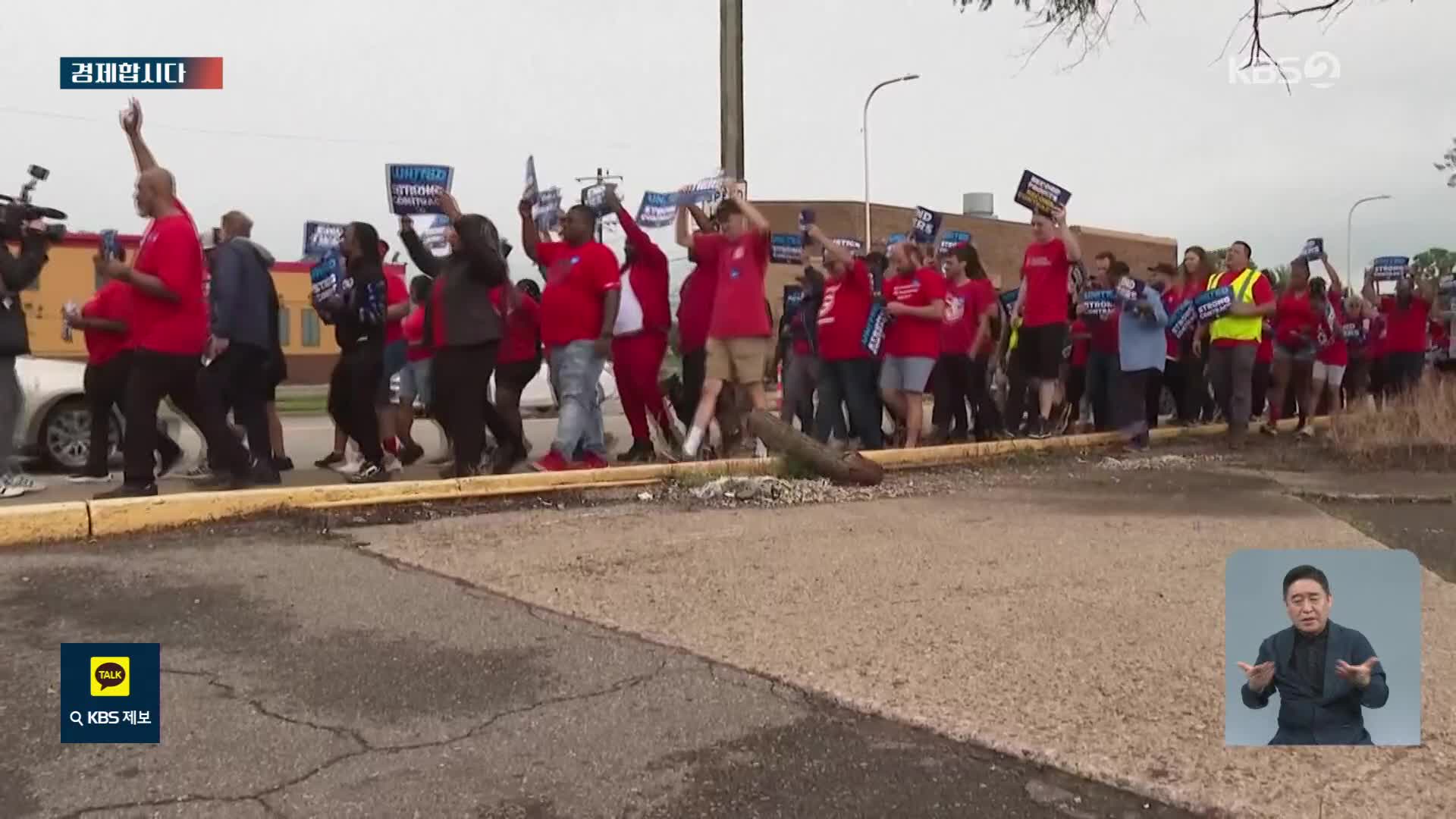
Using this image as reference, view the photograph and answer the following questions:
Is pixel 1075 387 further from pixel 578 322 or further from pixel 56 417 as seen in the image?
pixel 56 417

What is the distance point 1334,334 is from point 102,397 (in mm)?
11134

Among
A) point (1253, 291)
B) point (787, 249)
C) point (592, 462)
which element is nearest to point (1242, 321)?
point (1253, 291)

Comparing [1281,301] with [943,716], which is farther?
[1281,301]

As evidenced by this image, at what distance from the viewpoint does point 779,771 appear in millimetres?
3074

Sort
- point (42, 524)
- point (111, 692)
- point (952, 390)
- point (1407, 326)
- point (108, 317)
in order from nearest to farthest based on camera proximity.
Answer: point (111, 692) → point (42, 524) → point (108, 317) → point (952, 390) → point (1407, 326)

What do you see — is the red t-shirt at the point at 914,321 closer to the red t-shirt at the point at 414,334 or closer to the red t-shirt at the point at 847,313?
the red t-shirt at the point at 847,313

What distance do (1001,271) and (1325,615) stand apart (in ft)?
152

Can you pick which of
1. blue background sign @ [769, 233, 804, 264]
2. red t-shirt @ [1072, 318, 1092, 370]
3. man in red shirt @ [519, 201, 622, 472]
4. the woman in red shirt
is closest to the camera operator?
A: man in red shirt @ [519, 201, 622, 472]

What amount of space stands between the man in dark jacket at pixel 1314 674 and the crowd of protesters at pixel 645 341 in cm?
555

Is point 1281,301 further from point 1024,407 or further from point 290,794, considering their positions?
point 290,794

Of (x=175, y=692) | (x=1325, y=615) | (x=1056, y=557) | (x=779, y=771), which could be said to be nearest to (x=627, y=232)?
(x=1056, y=557)

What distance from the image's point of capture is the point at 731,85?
436 inches

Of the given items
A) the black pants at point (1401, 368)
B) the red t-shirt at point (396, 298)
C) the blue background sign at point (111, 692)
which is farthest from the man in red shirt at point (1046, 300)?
the blue background sign at point (111, 692)

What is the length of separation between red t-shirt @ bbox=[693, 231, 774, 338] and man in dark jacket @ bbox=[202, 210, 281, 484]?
2.80 meters
